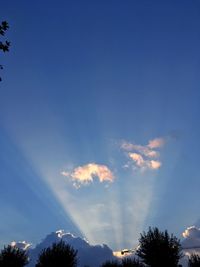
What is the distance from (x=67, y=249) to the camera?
48906 millimetres

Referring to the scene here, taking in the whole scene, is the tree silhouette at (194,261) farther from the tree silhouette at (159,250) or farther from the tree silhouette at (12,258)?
the tree silhouette at (12,258)

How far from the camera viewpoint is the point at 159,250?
4619 centimetres

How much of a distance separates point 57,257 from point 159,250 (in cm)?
1464

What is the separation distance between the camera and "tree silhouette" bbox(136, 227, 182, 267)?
1788 inches

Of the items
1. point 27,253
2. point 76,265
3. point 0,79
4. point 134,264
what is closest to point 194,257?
point 134,264

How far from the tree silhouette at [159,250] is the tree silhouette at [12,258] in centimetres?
1752

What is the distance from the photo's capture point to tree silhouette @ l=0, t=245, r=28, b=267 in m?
49.4

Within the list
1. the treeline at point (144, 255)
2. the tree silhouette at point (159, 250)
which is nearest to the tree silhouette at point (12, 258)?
the treeline at point (144, 255)

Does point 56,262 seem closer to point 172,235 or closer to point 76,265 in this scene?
point 76,265

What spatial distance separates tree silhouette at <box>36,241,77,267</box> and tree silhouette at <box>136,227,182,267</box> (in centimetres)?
975

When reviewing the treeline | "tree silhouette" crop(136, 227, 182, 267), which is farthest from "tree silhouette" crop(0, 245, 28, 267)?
"tree silhouette" crop(136, 227, 182, 267)

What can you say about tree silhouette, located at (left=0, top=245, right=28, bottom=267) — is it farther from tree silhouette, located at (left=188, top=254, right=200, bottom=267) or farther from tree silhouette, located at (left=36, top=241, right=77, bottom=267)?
tree silhouette, located at (left=188, top=254, right=200, bottom=267)

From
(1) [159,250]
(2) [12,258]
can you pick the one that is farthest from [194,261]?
(2) [12,258]

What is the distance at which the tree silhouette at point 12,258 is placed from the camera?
49.4 meters
